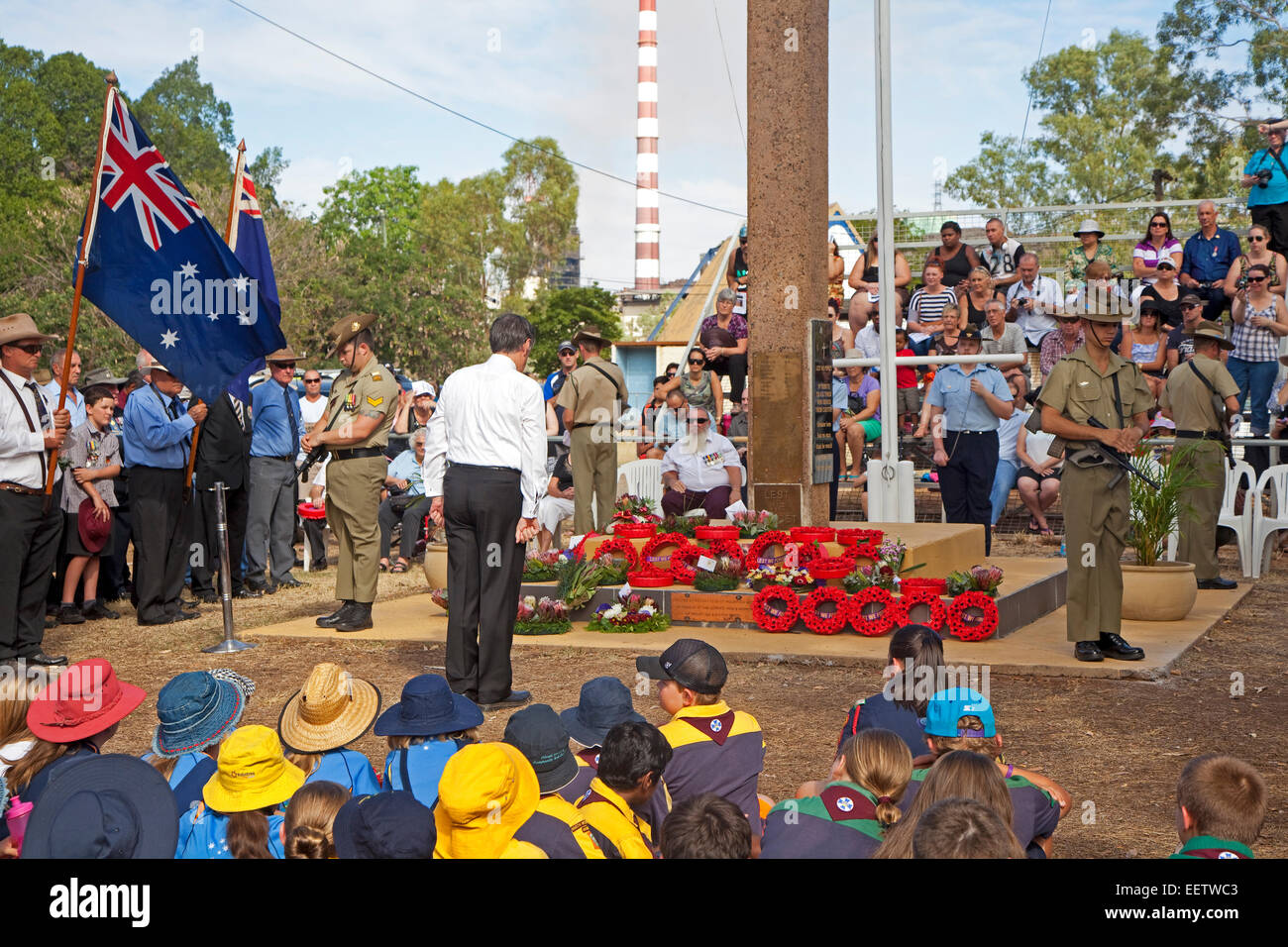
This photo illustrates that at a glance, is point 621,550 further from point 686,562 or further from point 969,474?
point 969,474

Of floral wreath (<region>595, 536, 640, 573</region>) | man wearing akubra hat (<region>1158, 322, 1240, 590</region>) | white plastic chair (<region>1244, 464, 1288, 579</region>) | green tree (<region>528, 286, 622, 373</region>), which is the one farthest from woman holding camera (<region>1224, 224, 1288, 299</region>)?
green tree (<region>528, 286, 622, 373</region>)

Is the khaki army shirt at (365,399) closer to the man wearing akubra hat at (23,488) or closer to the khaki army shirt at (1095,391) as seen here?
the man wearing akubra hat at (23,488)

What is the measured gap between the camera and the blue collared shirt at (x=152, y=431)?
1067cm

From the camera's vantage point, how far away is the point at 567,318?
168ft

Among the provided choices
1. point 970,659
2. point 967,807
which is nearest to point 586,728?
point 967,807

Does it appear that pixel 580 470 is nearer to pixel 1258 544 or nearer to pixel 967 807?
pixel 1258 544

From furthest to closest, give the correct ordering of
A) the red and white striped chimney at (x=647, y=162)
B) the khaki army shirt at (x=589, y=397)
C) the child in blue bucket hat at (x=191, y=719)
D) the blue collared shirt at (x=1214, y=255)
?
the red and white striped chimney at (x=647, y=162), the blue collared shirt at (x=1214, y=255), the khaki army shirt at (x=589, y=397), the child in blue bucket hat at (x=191, y=719)

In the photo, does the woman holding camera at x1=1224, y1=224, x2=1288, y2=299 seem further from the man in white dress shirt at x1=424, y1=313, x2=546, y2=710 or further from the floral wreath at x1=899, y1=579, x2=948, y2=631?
the man in white dress shirt at x1=424, y1=313, x2=546, y2=710

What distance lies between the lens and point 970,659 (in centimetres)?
819

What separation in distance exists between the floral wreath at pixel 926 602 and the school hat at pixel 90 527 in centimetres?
624

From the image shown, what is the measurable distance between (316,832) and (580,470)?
9.51m

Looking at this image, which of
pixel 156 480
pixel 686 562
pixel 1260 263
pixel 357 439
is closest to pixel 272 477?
pixel 156 480

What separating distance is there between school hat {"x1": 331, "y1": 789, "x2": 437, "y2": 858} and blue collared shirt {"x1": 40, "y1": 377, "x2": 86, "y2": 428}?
27.9 feet

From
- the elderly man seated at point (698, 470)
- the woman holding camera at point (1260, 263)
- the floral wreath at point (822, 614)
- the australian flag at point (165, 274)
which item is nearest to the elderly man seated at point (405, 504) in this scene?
the elderly man seated at point (698, 470)
